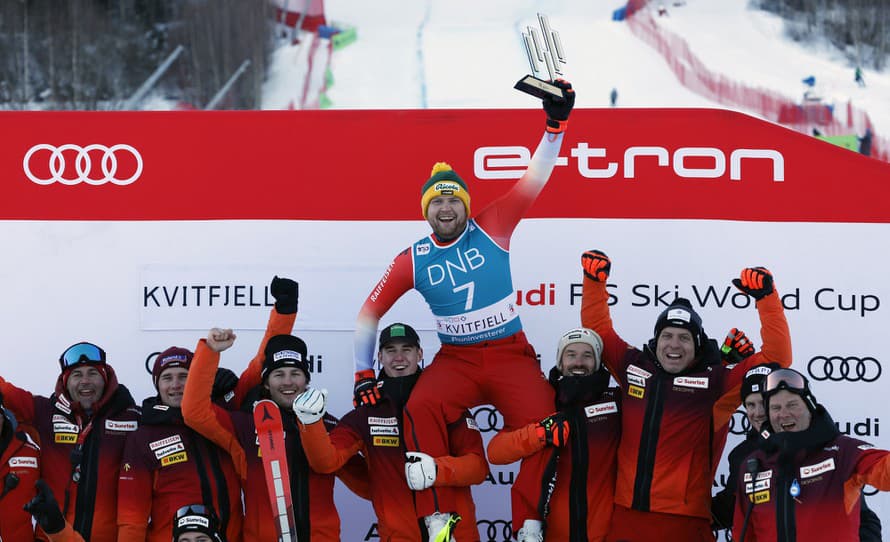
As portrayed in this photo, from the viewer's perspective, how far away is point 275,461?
528 centimetres

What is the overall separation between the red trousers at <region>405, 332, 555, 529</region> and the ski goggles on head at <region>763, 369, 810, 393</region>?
4.15 ft

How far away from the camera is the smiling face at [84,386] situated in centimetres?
575

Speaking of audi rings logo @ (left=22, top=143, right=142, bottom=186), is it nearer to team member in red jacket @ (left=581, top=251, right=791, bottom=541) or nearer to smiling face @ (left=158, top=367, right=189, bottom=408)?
smiling face @ (left=158, top=367, right=189, bottom=408)

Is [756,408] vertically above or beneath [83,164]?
beneath

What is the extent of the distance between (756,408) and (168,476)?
300 cm

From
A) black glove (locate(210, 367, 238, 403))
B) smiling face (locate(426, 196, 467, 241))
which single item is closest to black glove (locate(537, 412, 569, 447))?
smiling face (locate(426, 196, 467, 241))

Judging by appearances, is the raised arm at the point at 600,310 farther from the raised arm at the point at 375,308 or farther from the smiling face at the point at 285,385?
the smiling face at the point at 285,385

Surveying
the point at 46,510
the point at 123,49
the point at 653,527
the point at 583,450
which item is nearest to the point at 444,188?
the point at 583,450

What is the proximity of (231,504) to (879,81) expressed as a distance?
27927 mm

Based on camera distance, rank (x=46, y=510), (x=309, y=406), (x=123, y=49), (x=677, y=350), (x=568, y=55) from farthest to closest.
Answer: (x=568, y=55)
(x=123, y=49)
(x=677, y=350)
(x=309, y=406)
(x=46, y=510)

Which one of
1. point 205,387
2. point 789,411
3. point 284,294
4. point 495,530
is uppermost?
point 284,294

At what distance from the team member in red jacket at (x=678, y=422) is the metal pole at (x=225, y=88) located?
2238 centimetres

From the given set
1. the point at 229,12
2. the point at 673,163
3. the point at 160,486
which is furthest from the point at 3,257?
the point at 229,12

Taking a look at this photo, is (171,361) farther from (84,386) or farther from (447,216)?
(447,216)
